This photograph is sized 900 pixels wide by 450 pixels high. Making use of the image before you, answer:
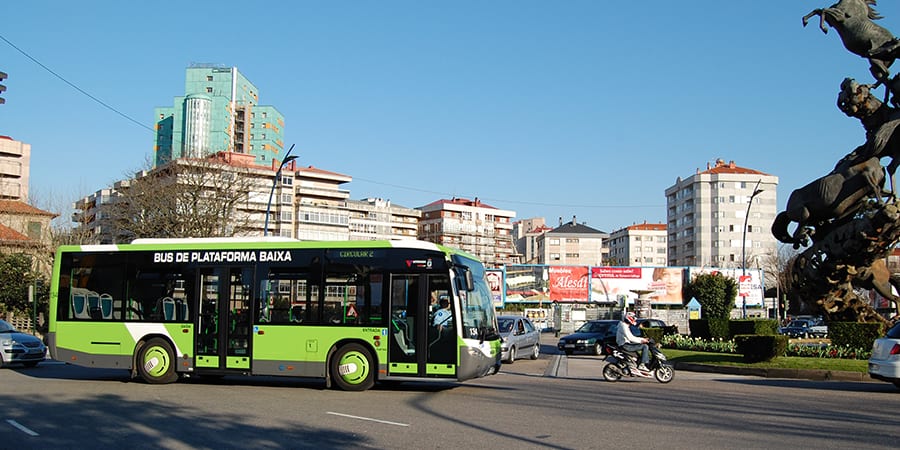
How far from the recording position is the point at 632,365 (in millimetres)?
18797

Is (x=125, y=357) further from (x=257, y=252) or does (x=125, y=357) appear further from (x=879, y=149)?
(x=879, y=149)

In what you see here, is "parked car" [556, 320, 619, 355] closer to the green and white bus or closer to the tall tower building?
the green and white bus

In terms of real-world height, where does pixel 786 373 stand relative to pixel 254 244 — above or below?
below

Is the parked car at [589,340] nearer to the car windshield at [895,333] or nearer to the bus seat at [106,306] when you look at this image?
the car windshield at [895,333]

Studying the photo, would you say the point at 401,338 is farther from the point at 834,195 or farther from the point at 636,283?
the point at 636,283

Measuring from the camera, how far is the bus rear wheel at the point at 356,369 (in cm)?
1548

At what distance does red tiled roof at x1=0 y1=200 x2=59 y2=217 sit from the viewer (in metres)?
57.1

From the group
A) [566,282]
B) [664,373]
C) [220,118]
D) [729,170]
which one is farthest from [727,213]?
[664,373]

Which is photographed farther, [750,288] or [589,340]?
[750,288]

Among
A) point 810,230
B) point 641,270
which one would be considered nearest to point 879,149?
point 810,230

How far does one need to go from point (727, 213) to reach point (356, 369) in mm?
A: 120934

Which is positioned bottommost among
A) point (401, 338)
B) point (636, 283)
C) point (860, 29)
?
point (401, 338)

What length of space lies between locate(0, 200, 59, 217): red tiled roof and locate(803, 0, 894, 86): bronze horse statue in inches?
1982

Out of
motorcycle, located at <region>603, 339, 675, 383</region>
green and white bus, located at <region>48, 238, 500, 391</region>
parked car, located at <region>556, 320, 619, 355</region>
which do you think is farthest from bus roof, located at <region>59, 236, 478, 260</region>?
parked car, located at <region>556, 320, 619, 355</region>
